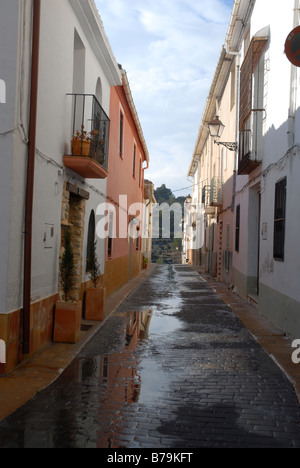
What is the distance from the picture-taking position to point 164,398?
15.4 ft

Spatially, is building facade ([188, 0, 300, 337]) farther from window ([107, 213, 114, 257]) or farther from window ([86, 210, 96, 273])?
window ([107, 213, 114, 257])

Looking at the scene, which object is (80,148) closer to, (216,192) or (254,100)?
(254,100)

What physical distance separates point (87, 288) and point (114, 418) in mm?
5259

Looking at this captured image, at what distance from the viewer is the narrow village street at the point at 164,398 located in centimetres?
372

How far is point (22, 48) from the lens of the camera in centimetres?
562

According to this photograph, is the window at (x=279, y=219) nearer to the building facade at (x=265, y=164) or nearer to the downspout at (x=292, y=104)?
the building facade at (x=265, y=164)

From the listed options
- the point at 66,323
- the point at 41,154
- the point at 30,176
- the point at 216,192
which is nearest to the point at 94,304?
the point at 66,323

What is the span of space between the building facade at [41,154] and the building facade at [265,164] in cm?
330

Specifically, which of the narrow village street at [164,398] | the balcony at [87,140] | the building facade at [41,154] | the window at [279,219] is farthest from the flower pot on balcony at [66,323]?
the window at [279,219]

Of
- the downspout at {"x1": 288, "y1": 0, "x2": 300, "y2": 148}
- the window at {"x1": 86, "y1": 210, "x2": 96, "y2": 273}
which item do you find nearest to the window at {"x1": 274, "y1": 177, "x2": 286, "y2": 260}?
the downspout at {"x1": 288, "y1": 0, "x2": 300, "y2": 148}

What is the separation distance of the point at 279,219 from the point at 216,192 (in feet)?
38.1

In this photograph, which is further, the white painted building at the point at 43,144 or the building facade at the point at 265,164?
the building facade at the point at 265,164

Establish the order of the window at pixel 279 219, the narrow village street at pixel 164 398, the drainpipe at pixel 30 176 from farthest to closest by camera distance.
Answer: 1. the window at pixel 279 219
2. the drainpipe at pixel 30 176
3. the narrow village street at pixel 164 398

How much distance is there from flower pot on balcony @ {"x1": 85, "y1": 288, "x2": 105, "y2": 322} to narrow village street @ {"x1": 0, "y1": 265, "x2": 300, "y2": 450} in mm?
985
